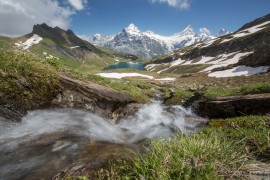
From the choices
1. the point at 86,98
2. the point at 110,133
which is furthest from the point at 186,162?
the point at 86,98

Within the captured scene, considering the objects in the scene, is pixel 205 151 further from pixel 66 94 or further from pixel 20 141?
pixel 66 94

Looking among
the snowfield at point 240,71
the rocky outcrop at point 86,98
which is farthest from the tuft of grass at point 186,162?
the snowfield at point 240,71

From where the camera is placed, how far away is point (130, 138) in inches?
441

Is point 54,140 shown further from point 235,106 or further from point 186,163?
point 235,106

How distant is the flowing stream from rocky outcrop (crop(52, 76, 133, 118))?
2.29ft

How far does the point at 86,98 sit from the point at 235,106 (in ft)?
28.9

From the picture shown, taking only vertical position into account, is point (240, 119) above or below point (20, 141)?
below

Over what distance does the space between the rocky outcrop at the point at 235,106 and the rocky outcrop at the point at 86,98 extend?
6.18 metres

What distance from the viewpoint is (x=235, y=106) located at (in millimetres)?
15039

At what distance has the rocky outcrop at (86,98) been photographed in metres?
12.7

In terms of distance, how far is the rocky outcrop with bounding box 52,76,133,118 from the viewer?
12734mm

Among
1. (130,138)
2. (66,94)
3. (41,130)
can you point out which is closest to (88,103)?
(66,94)

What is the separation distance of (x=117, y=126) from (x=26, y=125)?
4.97m

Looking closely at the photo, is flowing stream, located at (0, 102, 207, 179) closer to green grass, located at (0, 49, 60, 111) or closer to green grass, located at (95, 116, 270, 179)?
green grass, located at (0, 49, 60, 111)
